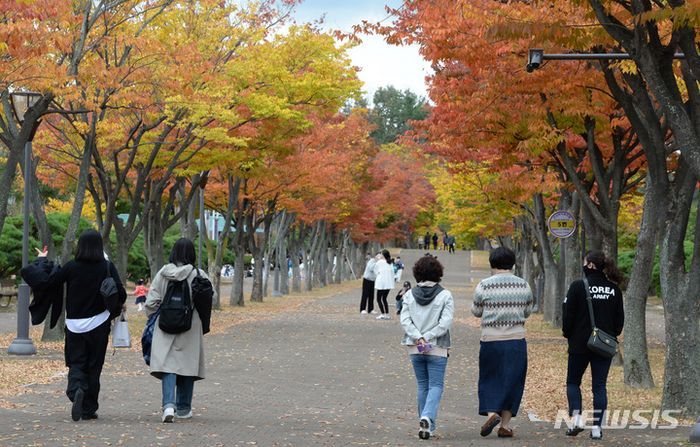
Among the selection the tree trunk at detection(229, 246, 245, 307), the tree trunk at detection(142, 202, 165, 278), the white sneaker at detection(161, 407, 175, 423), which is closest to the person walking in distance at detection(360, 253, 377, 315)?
the tree trunk at detection(229, 246, 245, 307)

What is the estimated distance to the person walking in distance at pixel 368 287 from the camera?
101 ft

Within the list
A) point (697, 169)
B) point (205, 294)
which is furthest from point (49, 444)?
point (697, 169)

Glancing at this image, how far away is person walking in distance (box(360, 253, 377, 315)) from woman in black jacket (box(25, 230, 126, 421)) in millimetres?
20562

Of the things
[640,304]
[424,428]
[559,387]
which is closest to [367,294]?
[559,387]

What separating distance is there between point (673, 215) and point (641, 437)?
2763mm

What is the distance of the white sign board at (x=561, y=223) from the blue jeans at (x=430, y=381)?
12.5 metres

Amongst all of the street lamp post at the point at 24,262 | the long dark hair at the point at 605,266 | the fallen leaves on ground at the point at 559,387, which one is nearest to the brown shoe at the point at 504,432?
the fallen leaves on ground at the point at 559,387

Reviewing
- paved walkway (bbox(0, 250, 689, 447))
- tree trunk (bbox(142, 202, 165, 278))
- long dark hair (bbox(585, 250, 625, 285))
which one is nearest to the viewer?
paved walkway (bbox(0, 250, 689, 447))

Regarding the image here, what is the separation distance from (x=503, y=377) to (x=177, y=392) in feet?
9.72

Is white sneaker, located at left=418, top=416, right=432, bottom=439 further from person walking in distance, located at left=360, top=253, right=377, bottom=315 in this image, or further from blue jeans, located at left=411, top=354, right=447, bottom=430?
person walking in distance, located at left=360, top=253, right=377, bottom=315

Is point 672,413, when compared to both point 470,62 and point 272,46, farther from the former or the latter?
point 272,46

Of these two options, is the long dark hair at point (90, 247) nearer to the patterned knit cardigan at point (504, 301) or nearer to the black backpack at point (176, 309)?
the black backpack at point (176, 309)

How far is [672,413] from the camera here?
10633 millimetres

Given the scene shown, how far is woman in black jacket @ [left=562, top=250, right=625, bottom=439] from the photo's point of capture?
938 centimetres
